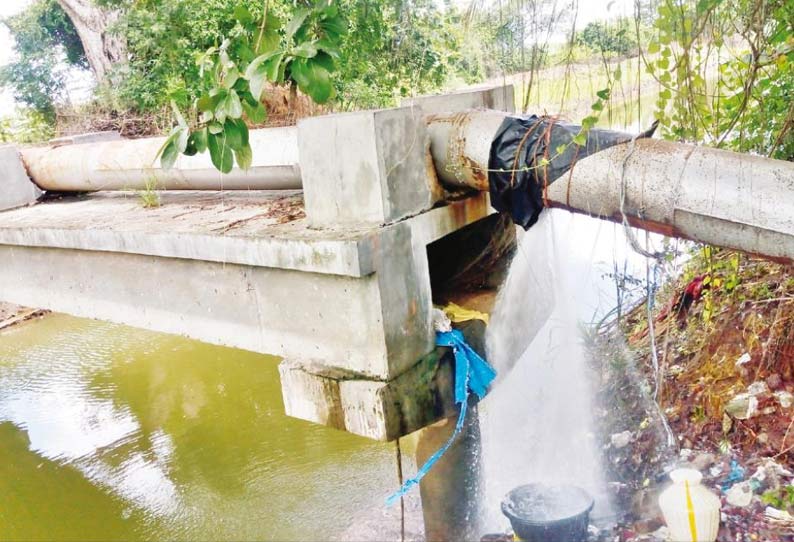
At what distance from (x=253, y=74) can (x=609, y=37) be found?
1.70m

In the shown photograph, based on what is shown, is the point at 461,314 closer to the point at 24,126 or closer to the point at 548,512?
the point at 548,512

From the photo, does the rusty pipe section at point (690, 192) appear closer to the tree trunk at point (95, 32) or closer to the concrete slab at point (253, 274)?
the concrete slab at point (253, 274)

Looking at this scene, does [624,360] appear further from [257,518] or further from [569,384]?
[257,518]

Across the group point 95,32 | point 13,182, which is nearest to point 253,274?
point 13,182

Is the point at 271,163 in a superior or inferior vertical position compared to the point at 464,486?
superior

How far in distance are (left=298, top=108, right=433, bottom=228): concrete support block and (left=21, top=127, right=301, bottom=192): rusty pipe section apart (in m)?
1.00

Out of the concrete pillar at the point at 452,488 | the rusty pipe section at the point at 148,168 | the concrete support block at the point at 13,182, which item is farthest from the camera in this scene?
the concrete support block at the point at 13,182

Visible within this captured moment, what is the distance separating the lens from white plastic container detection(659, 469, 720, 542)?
2922mm

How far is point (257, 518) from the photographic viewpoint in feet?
16.1

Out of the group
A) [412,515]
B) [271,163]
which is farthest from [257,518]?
[271,163]

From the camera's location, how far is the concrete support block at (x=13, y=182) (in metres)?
6.19

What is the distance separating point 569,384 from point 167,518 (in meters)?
3.44

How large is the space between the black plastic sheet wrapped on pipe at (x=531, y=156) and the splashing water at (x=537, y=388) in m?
0.79

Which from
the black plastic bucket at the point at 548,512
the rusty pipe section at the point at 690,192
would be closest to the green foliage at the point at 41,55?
the rusty pipe section at the point at 690,192
